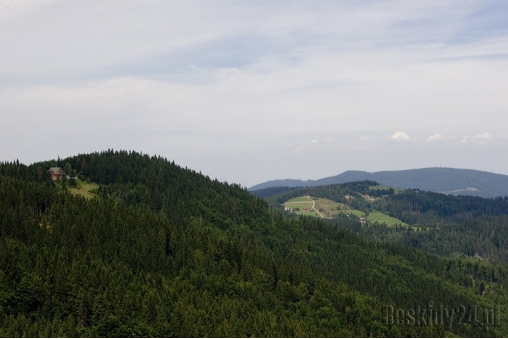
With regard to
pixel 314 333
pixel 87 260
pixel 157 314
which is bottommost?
pixel 314 333

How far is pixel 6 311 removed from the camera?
101 metres

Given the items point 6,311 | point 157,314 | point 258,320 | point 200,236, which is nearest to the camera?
point 6,311

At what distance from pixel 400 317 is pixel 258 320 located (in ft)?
Answer: 256

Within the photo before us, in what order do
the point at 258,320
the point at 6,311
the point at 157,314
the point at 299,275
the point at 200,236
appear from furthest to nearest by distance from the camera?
the point at 200,236 < the point at 299,275 < the point at 258,320 < the point at 157,314 < the point at 6,311

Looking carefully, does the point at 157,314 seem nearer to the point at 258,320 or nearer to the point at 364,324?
the point at 258,320

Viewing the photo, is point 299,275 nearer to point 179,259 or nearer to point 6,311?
point 179,259

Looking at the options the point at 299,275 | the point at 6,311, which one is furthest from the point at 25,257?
the point at 299,275

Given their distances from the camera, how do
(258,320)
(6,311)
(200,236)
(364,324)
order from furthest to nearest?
(200,236), (364,324), (258,320), (6,311)

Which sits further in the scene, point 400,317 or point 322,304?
point 400,317

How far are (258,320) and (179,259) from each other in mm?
46618

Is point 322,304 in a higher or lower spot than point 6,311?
lower

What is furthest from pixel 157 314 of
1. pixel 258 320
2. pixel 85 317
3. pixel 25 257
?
pixel 25 257

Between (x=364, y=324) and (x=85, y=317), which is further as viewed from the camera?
(x=364, y=324)

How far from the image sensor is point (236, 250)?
177m
